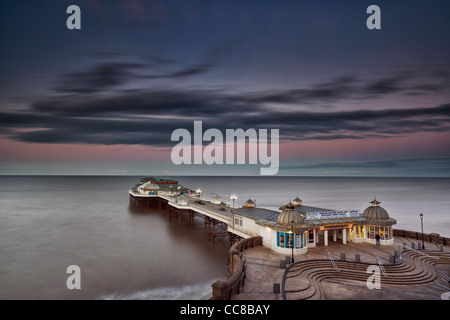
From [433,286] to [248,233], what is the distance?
15.7 metres

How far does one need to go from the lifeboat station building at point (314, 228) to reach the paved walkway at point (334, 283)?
1.27 metres

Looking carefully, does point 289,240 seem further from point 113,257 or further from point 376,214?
point 113,257

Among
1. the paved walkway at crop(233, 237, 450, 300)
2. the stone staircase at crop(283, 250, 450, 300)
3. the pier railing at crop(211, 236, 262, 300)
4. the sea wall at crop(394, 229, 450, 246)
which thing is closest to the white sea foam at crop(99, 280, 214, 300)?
the pier railing at crop(211, 236, 262, 300)

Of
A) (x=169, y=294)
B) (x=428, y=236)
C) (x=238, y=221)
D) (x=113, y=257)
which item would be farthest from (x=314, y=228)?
(x=113, y=257)

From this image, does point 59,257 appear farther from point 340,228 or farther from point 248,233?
point 340,228

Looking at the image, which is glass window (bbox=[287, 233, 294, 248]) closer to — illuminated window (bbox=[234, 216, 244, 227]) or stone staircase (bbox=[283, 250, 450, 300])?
stone staircase (bbox=[283, 250, 450, 300])

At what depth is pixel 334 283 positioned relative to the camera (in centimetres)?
1731

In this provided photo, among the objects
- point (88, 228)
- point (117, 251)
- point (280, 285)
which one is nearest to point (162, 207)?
point (88, 228)

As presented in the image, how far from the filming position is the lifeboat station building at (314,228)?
23.1 metres

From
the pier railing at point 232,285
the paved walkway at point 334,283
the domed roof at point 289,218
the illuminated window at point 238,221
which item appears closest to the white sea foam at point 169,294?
the pier railing at point 232,285

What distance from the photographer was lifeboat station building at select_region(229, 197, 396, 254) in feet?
75.9
